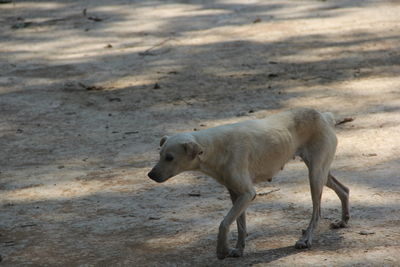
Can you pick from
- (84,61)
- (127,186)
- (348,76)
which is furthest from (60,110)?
(348,76)

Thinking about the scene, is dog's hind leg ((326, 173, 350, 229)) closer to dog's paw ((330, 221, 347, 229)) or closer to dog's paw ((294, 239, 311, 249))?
dog's paw ((330, 221, 347, 229))

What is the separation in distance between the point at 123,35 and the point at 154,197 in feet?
25.7

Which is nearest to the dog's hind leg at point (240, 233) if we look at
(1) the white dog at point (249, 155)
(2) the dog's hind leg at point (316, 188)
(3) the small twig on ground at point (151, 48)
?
(1) the white dog at point (249, 155)

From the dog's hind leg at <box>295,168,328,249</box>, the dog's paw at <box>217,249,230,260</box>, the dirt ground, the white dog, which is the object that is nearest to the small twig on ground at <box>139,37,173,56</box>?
the dirt ground

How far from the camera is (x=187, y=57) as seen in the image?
43.1 feet

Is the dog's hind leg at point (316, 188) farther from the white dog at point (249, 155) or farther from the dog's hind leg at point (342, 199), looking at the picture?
the dog's hind leg at point (342, 199)

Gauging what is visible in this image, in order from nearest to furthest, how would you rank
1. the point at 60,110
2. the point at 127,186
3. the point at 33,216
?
the point at 33,216
the point at 127,186
the point at 60,110

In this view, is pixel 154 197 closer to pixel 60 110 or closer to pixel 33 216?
pixel 33 216

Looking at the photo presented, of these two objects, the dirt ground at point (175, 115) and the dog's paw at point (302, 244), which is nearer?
the dog's paw at point (302, 244)

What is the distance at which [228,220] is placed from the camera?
5625mm

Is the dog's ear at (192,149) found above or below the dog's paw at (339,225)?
above

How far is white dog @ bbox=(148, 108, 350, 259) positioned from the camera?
18.7 ft

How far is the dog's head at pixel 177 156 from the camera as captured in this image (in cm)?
564

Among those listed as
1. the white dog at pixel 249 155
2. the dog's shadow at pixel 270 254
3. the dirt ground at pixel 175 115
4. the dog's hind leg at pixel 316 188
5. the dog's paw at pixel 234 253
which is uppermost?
the white dog at pixel 249 155
